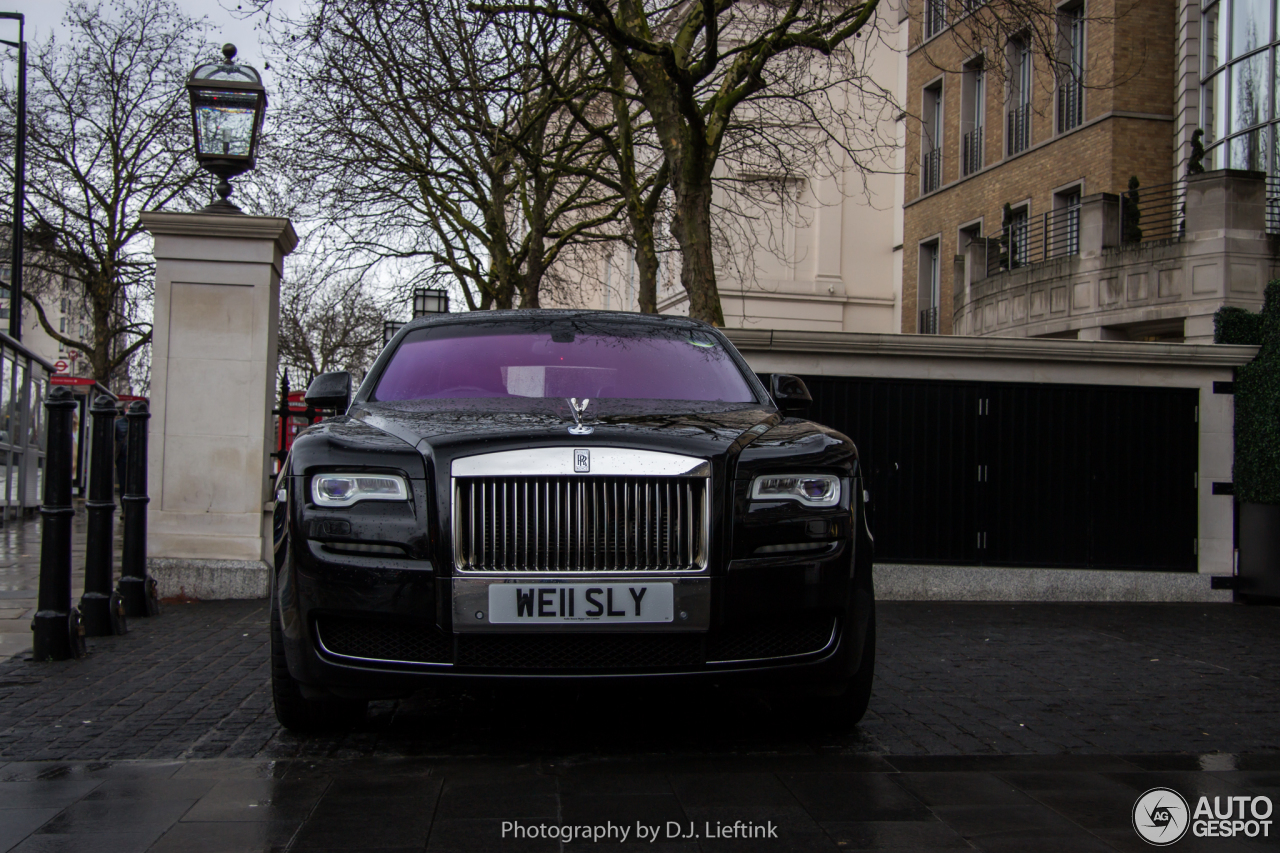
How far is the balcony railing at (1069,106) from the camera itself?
2720cm

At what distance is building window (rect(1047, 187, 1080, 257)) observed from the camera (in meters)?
25.7

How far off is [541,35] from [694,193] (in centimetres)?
289

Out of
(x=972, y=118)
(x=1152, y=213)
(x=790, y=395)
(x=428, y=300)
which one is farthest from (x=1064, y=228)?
(x=790, y=395)

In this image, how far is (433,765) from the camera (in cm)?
435

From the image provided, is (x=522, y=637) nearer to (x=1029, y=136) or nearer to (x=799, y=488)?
(x=799, y=488)

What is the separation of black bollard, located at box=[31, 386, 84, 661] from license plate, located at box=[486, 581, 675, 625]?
3.43m

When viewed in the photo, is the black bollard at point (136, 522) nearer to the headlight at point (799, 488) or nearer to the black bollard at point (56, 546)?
the black bollard at point (56, 546)

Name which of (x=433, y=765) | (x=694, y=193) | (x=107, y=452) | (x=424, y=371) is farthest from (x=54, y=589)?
(x=694, y=193)

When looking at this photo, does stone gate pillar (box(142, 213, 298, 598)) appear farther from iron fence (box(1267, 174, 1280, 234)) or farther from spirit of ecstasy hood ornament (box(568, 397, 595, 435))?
iron fence (box(1267, 174, 1280, 234))

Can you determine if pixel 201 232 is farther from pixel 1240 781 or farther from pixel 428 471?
pixel 1240 781

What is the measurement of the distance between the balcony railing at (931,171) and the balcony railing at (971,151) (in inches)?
53.0

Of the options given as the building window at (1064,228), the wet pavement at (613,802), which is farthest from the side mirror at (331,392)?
the building window at (1064,228)

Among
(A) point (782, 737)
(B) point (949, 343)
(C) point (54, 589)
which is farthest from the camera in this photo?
(B) point (949, 343)

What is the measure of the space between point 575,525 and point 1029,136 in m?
27.3
